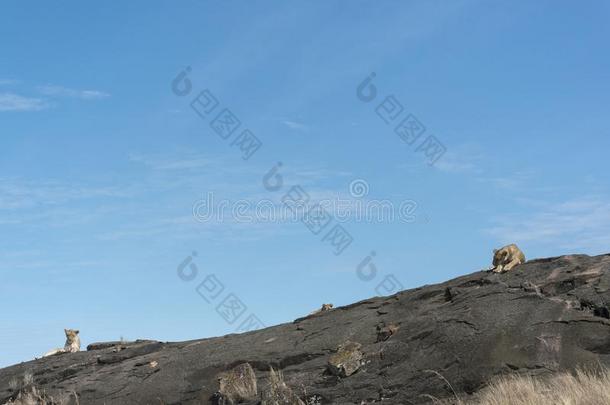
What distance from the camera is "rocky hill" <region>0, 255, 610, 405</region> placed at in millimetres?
15453

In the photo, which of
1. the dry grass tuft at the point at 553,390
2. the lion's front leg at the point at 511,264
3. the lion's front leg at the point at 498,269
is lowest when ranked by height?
the dry grass tuft at the point at 553,390

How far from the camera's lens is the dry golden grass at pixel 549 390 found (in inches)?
510

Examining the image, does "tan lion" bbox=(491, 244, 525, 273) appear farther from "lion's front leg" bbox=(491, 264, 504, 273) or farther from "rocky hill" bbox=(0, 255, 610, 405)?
"rocky hill" bbox=(0, 255, 610, 405)

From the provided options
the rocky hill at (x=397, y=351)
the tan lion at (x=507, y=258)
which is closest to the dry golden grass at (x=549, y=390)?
the rocky hill at (x=397, y=351)

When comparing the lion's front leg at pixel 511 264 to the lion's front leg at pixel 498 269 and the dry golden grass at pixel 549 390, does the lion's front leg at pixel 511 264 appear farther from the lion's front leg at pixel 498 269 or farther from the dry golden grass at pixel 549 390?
the dry golden grass at pixel 549 390

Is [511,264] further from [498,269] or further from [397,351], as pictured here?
[397,351]

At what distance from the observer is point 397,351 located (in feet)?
55.5

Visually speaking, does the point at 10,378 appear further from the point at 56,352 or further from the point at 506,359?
the point at 506,359

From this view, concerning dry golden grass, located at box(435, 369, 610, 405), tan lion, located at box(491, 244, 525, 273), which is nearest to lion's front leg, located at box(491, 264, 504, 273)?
tan lion, located at box(491, 244, 525, 273)

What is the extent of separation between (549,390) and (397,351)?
3.98m

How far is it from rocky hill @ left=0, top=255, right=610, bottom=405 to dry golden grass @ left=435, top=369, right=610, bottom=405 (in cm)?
42

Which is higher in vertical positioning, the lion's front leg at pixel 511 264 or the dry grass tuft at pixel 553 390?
the lion's front leg at pixel 511 264

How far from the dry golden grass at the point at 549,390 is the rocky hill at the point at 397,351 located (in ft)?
1.39

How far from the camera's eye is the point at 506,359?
15.2 meters
